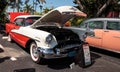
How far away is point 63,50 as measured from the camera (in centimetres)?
653

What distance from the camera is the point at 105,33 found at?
8062 millimetres

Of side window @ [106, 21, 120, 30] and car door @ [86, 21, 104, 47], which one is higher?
side window @ [106, 21, 120, 30]

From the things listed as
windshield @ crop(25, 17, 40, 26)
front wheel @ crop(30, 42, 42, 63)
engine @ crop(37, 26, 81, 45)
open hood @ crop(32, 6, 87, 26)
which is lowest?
front wheel @ crop(30, 42, 42, 63)

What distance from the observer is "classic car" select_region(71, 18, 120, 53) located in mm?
7629

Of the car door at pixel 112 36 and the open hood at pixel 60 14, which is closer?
the open hood at pixel 60 14

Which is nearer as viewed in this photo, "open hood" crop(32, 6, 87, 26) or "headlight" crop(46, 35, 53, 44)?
"headlight" crop(46, 35, 53, 44)

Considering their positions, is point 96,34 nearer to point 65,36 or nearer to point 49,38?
point 65,36

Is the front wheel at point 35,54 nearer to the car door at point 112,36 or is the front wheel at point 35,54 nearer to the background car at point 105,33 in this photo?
the background car at point 105,33

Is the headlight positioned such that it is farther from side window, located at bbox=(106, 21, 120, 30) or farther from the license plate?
side window, located at bbox=(106, 21, 120, 30)

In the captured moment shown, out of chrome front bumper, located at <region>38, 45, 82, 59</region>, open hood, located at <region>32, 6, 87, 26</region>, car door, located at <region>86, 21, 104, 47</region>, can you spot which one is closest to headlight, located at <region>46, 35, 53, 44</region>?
chrome front bumper, located at <region>38, 45, 82, 59</region>

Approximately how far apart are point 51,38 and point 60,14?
131 cm

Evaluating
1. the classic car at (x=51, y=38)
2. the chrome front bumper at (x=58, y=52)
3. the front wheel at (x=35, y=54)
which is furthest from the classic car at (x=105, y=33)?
the front wheel at (x=35, y=54)

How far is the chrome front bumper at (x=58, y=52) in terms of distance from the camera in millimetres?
6273

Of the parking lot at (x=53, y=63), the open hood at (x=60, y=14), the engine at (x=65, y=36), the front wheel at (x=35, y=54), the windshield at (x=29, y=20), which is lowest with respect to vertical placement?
the parking lot at (x=53, y=63)
